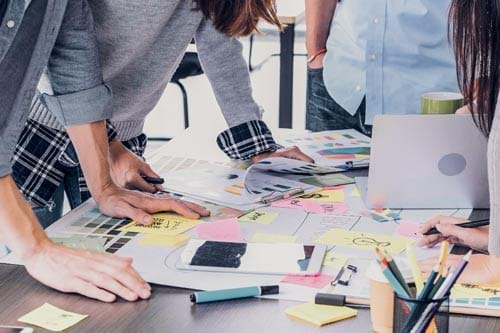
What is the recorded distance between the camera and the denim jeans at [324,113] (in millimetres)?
2346

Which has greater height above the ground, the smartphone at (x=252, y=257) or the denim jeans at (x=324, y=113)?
the denim jeans at (x=324, y=113)

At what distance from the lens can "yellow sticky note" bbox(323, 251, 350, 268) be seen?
4.58ft

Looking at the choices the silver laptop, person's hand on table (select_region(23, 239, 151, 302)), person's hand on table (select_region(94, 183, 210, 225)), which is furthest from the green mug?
person's hand on table (select_region(23, 239, 151, 302))

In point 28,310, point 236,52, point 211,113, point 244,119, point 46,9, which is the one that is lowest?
point 211,113

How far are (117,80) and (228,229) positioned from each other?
1.68 ft

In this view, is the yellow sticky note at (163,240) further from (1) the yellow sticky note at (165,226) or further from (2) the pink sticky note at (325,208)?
(2) the pink sticky note at (325,208)

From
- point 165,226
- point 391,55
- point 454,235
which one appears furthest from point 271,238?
point 391,55

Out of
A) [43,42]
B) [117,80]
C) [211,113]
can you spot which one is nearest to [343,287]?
[43,42]

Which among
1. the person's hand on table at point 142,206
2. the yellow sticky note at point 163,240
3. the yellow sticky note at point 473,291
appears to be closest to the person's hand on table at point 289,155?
the person's hand on table at point 142,206

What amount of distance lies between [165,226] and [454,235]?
507mm

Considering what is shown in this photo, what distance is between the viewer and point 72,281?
4.34 ft

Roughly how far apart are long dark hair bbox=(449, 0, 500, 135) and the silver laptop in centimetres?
20

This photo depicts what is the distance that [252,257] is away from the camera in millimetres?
1412

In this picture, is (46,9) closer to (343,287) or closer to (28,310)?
(28,310)
